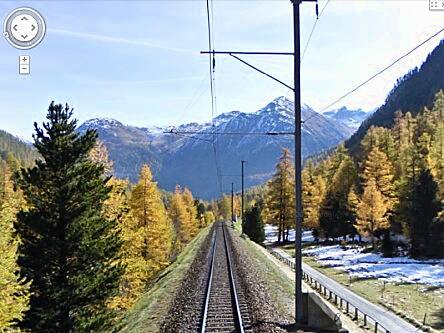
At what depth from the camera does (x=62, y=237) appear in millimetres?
20234

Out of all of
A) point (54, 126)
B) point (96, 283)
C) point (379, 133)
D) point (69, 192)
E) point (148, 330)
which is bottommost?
point (148, 330)

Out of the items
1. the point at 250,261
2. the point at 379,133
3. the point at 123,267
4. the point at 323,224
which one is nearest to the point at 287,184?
the point at 323,224

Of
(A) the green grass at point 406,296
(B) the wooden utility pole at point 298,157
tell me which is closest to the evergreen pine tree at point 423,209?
(A) the green grass at point 406,296

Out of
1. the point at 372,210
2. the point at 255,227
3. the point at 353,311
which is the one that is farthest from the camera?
the point at 255,227

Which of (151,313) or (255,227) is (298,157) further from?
(255,227)

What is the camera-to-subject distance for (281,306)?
2073 centimetres

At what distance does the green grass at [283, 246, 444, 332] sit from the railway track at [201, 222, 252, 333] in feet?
42.4

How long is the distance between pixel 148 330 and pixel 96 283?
13.3 ft

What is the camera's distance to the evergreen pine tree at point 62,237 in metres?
19.5

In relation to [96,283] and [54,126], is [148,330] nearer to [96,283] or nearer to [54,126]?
[96,283]

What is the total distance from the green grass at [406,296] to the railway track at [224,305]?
1291 centimetres

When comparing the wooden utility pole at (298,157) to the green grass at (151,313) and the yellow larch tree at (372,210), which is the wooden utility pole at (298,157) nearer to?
the green grass at (151,313)

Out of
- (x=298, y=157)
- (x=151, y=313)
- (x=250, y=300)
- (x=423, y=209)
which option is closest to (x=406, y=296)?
(x=423, y=209)

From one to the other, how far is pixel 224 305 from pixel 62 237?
24.4 feet
